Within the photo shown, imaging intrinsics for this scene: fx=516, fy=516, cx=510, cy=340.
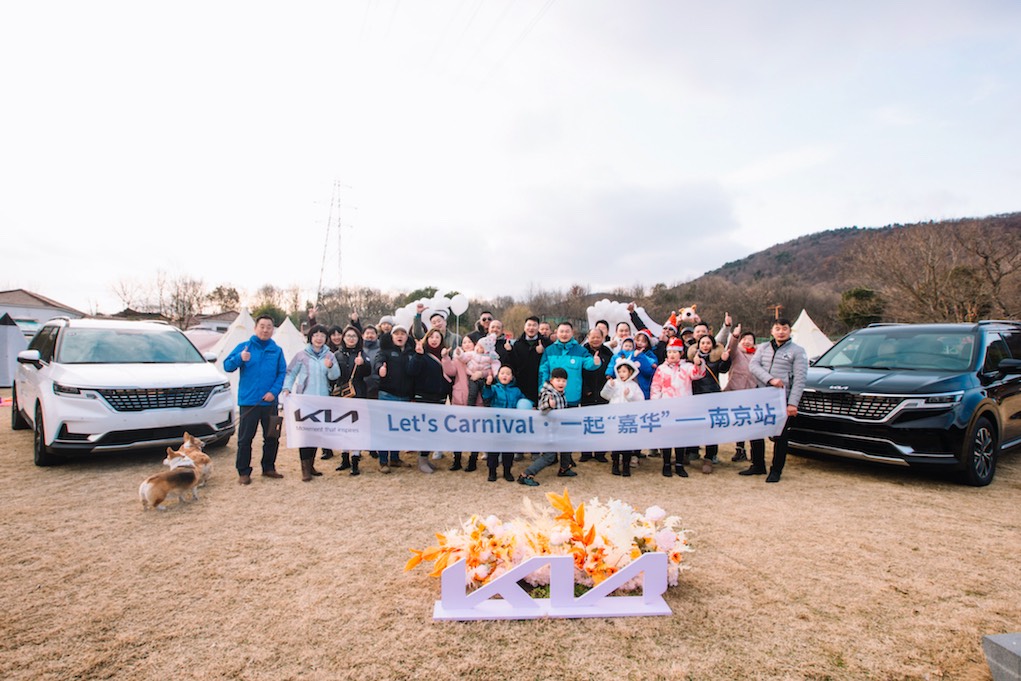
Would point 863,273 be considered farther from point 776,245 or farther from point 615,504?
point 776,245

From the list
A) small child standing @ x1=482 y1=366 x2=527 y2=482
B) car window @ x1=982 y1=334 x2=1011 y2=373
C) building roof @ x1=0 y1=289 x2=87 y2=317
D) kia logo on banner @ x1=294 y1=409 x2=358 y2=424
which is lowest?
kia logo on banner @ x1=294 y1=409 x2=358 y2=424

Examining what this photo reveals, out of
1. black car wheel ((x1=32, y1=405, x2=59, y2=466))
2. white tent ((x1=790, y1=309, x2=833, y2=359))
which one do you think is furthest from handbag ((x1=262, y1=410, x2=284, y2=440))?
white tent ((x1=790, y1=309, x2=833, y2=359))

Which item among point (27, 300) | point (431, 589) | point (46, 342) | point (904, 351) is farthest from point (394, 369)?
point (27, 300)

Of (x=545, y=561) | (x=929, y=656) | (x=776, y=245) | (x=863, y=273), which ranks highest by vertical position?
(x=776, y=245)

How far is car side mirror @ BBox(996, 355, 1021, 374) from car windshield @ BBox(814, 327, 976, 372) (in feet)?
0.99

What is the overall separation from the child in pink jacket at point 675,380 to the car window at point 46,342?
7794 millimetres

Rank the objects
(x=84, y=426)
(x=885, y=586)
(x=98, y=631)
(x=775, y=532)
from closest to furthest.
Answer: (x=98, y=631) → (x=885, y=586) → (x=775, y=532) → (x=84, y=426)

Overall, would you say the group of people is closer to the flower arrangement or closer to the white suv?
the white suv

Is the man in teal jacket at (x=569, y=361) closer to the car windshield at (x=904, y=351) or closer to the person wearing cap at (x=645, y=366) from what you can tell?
the person wearing cap at (x=645, y=366)

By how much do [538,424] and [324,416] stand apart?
251 centimetres

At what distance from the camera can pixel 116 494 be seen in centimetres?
526

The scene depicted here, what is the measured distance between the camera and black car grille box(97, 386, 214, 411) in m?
6.01

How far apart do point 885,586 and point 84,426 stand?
25.2 feet

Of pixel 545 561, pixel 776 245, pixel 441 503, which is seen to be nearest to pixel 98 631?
pixel 545 561
